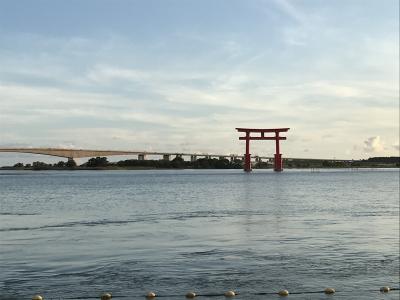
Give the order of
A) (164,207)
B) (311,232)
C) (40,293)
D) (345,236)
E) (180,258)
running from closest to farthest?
(40,293) → (180,258) → (345,236) → (311,232) → (164,207)

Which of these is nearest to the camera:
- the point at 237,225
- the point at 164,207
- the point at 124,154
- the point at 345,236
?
the point at 345,236

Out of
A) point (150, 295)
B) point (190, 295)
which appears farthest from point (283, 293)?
point (150, 295)

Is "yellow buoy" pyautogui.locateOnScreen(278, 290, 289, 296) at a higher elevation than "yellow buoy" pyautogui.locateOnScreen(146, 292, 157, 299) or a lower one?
higher

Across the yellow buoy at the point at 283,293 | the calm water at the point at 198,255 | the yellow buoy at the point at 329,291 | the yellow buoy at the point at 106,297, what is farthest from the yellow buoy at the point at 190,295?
the yellow buoy at the point at 329,291

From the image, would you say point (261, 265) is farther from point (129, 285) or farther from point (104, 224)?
point (104, 224)

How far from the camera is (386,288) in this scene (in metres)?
16.5

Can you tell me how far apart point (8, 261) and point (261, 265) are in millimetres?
8508

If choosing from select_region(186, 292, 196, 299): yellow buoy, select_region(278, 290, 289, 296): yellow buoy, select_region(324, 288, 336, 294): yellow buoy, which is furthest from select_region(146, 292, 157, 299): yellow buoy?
select_region(324, 288, 336, 294): yellow buoy

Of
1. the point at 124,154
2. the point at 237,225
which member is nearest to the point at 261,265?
the point at 237,225

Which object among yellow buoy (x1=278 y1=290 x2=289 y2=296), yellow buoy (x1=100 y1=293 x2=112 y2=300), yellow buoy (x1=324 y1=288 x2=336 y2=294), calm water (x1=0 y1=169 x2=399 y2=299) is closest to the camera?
yellow buoy (x1=100 y1=293 x2=112 y2=300)

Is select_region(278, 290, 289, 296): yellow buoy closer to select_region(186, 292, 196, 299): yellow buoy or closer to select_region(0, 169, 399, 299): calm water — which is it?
select_region(0, 169, 399, 299): calm water

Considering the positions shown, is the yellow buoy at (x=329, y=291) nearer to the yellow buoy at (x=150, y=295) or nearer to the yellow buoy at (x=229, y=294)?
the yellow buoy at (x=229, y=294)

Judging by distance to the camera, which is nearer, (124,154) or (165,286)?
(165,286)

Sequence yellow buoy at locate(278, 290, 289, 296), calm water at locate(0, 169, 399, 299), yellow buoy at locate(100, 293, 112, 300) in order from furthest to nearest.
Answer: calm water at locate(0, 169, 399, 299)
yellow buoy at locate(278, 290, 289, 296)
yellow buoy at locate(100, 293, 112, 300)
